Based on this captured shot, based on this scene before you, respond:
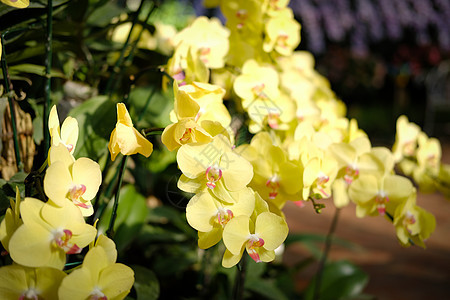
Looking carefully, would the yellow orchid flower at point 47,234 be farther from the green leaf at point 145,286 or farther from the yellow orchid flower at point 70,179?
the green leaf at point 145,286

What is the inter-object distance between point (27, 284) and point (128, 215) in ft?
1.25

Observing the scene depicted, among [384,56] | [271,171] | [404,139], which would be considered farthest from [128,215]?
[384,56]

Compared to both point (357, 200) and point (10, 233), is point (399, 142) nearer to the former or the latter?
point (357, 200)

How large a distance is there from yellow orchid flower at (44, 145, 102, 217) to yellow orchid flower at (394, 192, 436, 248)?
0.31 meters

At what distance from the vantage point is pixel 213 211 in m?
0.35

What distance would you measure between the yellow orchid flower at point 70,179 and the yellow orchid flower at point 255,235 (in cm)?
11

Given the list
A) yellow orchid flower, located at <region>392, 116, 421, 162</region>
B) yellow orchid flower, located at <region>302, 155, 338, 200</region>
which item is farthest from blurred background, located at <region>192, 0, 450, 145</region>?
yellow orchid flower, located at <region>302, 155, 338, 200</region>

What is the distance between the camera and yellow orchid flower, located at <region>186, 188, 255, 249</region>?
13.3 inches

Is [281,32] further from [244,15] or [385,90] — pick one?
[385,90]

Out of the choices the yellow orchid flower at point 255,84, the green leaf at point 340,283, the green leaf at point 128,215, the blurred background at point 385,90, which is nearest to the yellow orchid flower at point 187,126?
the yellow orchid flower at point 255,84

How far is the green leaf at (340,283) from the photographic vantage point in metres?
0.83

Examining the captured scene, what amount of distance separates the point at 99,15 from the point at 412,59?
5.23 m

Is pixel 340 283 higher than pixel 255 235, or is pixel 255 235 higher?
pixel 255 235

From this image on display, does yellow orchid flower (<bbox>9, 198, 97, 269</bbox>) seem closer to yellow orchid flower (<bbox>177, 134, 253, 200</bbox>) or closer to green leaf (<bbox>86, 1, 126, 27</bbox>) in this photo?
yellow orchid flower (<bbox>177, 134, 253, 200</bbox>)
